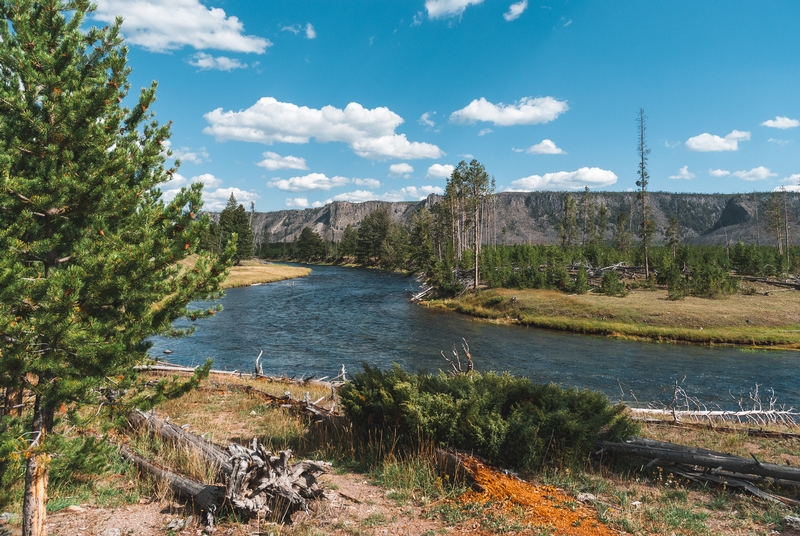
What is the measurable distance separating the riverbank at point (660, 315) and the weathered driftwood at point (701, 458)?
24.3 metres

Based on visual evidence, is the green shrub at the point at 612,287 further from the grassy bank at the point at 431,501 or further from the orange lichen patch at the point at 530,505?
the orange lichen patch at the point at 530,505

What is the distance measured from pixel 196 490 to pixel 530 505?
492 centimetres

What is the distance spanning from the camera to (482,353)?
25.9 meters

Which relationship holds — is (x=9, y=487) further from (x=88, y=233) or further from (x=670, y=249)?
(x=670, y=249)

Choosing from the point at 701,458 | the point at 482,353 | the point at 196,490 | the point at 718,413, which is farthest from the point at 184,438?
→ the point at 482,353

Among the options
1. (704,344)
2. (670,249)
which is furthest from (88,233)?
(670,249)

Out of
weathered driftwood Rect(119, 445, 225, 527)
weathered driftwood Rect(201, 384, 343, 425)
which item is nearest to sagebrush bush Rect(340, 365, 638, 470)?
weathered driftwood Rect(201, 384, 343, 425)

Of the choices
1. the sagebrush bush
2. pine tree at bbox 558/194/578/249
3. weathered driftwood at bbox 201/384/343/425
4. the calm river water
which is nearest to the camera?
the sagebrush bush

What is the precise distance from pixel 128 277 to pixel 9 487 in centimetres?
373

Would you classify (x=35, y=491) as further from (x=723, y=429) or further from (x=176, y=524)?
(x=723, y=429)

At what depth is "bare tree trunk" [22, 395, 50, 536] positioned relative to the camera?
549 cm

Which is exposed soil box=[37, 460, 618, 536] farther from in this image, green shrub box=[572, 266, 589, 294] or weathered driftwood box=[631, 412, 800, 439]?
green shrub box=[572, 266, 589, 294]

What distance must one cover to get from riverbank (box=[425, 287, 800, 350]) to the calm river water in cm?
187

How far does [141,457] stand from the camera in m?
7.83
